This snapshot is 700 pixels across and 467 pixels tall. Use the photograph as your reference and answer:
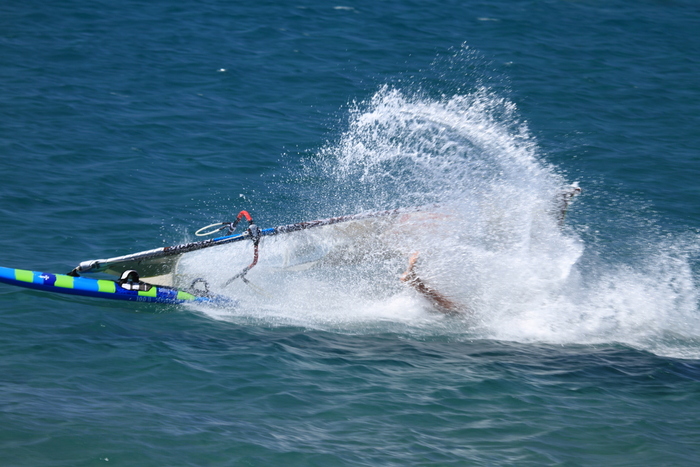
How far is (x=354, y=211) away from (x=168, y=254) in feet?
12.6

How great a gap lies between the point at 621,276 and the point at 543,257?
141 cm

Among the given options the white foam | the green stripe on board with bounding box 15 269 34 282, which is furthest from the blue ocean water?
the green stripe on board with bounding box 15 269 34 282

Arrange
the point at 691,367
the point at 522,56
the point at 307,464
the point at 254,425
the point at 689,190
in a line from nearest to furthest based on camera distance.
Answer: the point at 307,464 → the point at 254,425 → the point at 691,367 → the point at 689,190 → the point at 522,56

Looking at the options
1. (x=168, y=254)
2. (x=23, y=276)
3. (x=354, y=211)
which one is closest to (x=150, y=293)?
(x=168, y=254)

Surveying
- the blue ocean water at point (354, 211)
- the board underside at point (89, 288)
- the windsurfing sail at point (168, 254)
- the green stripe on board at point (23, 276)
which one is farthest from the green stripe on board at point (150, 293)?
the green stripe on board at point (23, 276)

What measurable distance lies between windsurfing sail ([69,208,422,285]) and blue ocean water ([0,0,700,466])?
1.53ft

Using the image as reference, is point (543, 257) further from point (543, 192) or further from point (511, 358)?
point (511, 358)

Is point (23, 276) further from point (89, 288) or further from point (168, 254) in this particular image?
point (168, 254)

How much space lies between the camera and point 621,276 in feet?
Answer: 36.0

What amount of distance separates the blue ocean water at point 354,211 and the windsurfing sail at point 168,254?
47 centimetres

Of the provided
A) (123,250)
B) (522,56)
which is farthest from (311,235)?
(522,56)

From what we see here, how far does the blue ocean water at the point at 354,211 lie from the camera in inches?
281

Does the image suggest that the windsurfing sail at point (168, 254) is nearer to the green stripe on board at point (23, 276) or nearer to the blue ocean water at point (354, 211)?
the blue ocean water at point (354, 211)

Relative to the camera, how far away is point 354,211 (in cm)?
1288
